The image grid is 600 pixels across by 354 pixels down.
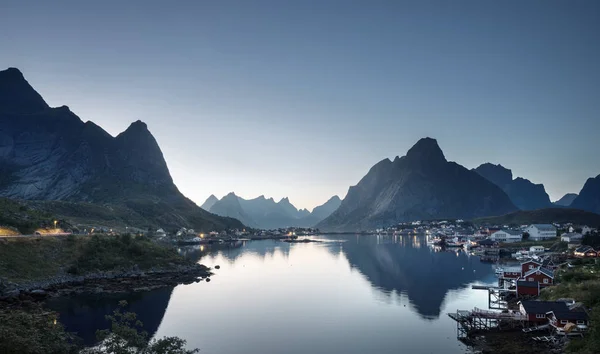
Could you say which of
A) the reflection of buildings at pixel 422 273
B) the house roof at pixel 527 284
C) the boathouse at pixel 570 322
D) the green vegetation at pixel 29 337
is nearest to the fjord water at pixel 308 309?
the reflection of buildings at pixel 422 273

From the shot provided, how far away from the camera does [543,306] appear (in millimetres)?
47250

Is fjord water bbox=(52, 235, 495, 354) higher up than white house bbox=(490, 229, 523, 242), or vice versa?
white house bbox=(490, 229, 523, 242)

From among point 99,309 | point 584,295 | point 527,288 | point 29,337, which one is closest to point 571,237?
point 527,288

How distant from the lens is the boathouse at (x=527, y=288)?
63.4 m

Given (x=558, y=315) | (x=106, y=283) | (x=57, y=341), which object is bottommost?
(x=106, y=283)

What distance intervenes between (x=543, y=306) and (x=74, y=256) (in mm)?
83718

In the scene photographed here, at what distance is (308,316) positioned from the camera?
201ft

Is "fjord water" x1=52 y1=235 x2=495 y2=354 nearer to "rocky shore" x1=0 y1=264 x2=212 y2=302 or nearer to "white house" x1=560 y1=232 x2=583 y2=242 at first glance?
"rocky shore" x1=0 y1=264 x2=212 y2=302

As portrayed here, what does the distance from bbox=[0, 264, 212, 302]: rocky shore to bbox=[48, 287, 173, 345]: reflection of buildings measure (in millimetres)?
2943

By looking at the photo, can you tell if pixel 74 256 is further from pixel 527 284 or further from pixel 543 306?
pixel 527 284

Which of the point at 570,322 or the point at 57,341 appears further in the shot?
the point at 570,322

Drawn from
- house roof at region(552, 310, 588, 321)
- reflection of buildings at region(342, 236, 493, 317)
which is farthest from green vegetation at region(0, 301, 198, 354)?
reflection of buildings at region(342, 236, 493, 317)

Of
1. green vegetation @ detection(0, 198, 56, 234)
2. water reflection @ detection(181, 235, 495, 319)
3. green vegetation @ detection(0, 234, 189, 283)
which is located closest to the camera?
green vegetation @ detection(0, 234, 189, 283)

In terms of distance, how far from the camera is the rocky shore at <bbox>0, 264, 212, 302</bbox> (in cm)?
6243
